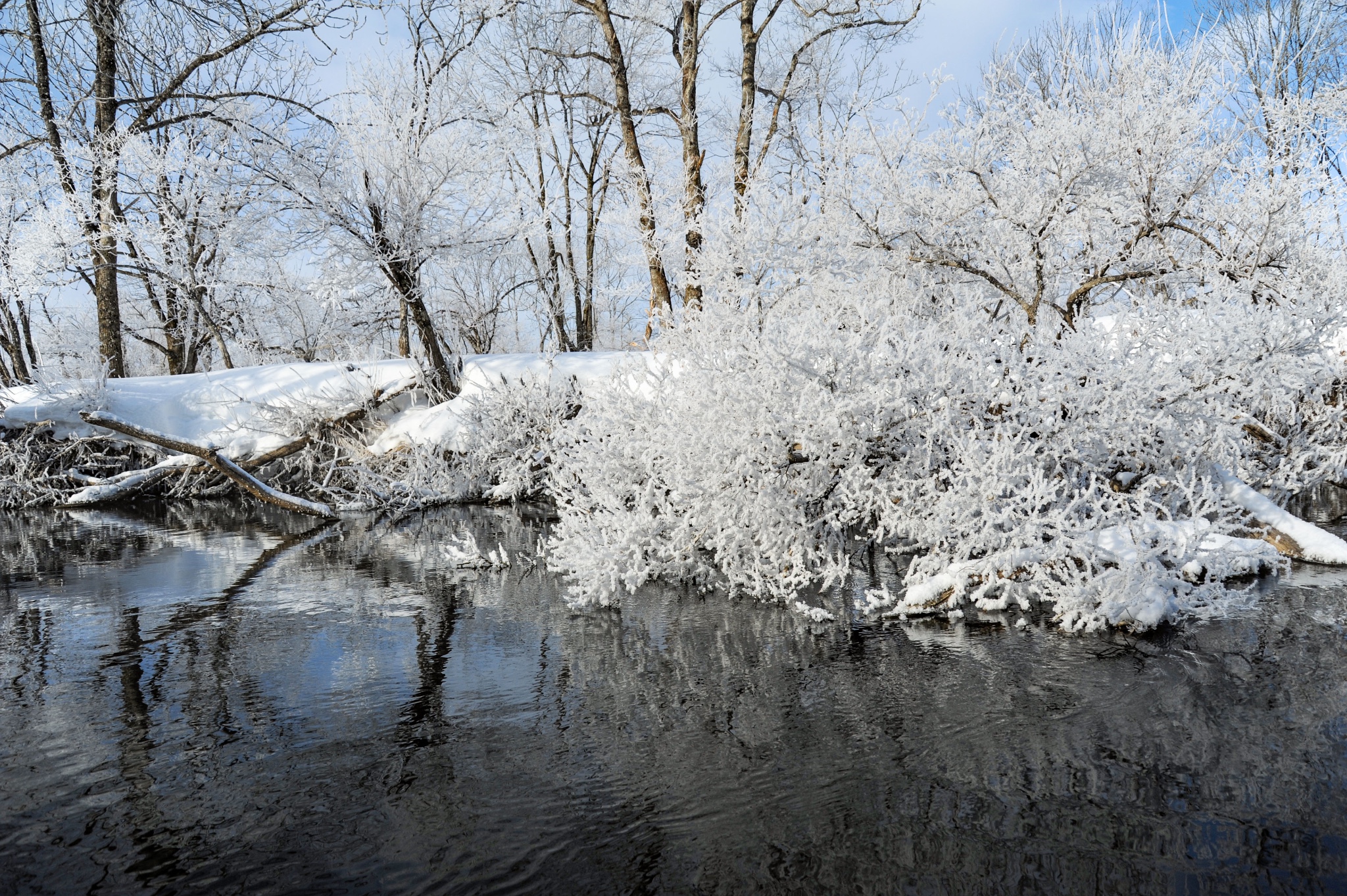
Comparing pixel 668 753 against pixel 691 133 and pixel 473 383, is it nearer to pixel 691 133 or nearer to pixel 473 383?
pixel 473 383

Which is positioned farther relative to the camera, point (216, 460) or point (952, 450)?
point (216, 460)

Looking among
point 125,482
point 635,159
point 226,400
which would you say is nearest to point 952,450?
point 635,159

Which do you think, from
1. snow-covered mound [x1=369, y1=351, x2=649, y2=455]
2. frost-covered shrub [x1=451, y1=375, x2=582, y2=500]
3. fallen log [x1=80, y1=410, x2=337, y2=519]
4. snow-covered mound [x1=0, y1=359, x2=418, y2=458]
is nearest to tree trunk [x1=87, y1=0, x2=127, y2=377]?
Result: snow-covered mound [x1=0, y1=359, x2=418, y2=458]

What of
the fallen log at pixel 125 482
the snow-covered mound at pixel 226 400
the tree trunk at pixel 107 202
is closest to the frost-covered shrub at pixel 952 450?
the snow-covered mound at pixel 226 400

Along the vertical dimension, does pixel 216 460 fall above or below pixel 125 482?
above

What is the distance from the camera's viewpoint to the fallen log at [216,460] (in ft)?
36.8

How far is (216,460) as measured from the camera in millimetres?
11352

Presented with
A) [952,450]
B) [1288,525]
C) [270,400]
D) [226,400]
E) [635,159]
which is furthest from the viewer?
[635,159]

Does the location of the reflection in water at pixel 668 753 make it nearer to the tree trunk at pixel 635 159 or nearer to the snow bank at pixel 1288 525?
the snow bank at pixel 1288 525

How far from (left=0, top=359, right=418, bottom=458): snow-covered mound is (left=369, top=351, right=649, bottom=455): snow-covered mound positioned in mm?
866

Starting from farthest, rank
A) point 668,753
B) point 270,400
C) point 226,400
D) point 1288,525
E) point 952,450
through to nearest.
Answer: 1. point 226,400
2. point 270,400
3. point 1288,525
4. point 952,450
5. point 668,753

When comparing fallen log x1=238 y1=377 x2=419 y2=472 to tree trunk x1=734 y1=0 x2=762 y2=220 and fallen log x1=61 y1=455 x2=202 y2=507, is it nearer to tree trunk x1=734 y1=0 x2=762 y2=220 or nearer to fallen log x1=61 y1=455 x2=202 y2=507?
fallen log x1=61 y1=455 x2=202 y2=507

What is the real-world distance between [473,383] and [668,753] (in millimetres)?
9603

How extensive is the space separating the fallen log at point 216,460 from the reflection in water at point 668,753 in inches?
204
